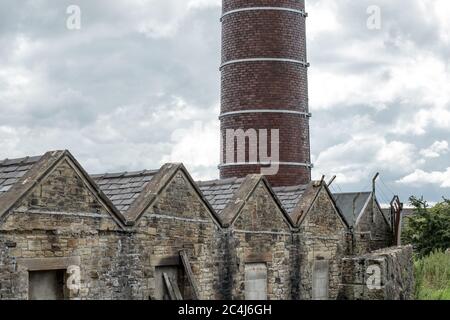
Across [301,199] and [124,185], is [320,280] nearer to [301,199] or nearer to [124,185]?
[301,199]

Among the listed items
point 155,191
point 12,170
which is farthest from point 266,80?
point 12,170

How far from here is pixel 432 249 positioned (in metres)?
33.7

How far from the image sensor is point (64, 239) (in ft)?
43.6

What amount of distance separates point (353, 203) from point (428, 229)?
1118 cm

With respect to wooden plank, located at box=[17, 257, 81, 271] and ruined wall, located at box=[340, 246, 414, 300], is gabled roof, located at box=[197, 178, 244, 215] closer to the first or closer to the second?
ruined wall, located at box=[340, 246, 414, 300]

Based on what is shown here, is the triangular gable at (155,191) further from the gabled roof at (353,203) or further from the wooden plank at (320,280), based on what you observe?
the gabled roof at (353,203)

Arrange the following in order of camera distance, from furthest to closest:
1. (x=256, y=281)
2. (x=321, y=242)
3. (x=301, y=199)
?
1. (x=321, y=242)
2. (x=301, y=199)
3. (x=256, y=281)

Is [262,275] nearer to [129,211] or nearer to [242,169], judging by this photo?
[129,211]

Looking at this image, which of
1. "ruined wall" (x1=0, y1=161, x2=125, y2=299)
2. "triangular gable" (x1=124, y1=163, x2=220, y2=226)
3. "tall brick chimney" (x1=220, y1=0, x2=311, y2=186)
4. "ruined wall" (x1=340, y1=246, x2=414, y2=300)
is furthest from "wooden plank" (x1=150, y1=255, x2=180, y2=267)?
"tall brick chimney" (x1=220, y1=0, x2=311, y2=186)

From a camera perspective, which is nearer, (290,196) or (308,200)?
(308,200)

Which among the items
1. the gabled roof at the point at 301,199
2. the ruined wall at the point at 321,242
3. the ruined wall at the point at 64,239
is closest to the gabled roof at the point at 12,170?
the ruined wall at the point at 64,239
